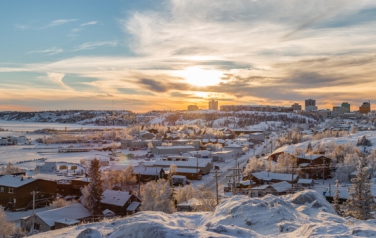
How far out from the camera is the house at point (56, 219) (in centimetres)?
1819

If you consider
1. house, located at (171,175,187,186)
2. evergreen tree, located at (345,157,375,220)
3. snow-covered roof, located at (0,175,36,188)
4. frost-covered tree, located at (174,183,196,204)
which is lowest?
house, located at (171,175,187,186)

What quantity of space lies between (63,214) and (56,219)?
2.74ft

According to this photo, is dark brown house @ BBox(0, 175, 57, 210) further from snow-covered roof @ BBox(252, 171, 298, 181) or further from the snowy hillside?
snow-covered roof @ BBox(252, 171, 298, 181)

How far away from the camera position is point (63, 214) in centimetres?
1953

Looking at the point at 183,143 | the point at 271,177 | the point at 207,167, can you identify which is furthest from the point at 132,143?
the point at 271,177

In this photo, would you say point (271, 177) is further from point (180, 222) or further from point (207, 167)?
point (180, 222)

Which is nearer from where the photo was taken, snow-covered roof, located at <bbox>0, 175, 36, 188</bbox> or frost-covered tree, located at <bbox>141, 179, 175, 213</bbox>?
frost-covered tree, located at <bbox>141, 179, 175, 213</bbox>

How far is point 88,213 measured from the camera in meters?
20.8

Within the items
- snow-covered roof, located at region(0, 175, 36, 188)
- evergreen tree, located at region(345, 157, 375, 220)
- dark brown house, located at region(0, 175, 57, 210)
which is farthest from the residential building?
Answer: evergreen tree, located at region(345, 157, 375, 220)

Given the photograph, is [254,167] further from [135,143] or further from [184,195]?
[135,143]

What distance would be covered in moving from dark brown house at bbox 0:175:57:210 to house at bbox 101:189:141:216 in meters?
6.46

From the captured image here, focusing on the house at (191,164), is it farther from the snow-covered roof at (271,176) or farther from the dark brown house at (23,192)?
the dark brown house at (23,192)

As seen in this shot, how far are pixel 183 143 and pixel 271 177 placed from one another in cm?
4123

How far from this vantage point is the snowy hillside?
275 inches
